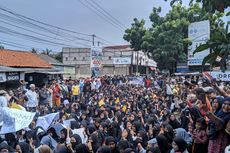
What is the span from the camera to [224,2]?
2.97 metres

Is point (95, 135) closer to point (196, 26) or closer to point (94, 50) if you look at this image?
point (196, 26)

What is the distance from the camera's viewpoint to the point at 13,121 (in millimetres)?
8078

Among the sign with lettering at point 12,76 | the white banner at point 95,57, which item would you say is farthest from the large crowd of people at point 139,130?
the sign with lettering at point 12,76

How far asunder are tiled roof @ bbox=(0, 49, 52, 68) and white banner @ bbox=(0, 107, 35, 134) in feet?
66.2

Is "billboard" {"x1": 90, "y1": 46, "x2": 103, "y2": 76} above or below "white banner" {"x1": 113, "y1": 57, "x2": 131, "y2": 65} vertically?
below

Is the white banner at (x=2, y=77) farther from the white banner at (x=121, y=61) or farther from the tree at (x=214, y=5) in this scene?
the white banner at (x=121, y=61)

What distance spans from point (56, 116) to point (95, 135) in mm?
2072

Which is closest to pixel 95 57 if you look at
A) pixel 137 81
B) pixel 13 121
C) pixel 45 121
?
pixel 137 81

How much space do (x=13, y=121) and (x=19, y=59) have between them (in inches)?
960

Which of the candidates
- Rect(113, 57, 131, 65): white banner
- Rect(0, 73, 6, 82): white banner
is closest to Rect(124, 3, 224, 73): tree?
Rect(0, 73, 6, 82): white banner

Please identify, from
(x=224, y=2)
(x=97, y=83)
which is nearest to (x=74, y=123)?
(x=224, y=2)

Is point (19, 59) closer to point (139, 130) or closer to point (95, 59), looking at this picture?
point (95, 59)

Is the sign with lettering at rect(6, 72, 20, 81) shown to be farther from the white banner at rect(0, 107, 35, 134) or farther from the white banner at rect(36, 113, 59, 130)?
the white banner at rect(0, 107, 35, 134)

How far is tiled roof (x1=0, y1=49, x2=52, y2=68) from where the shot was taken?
28.8 metres
